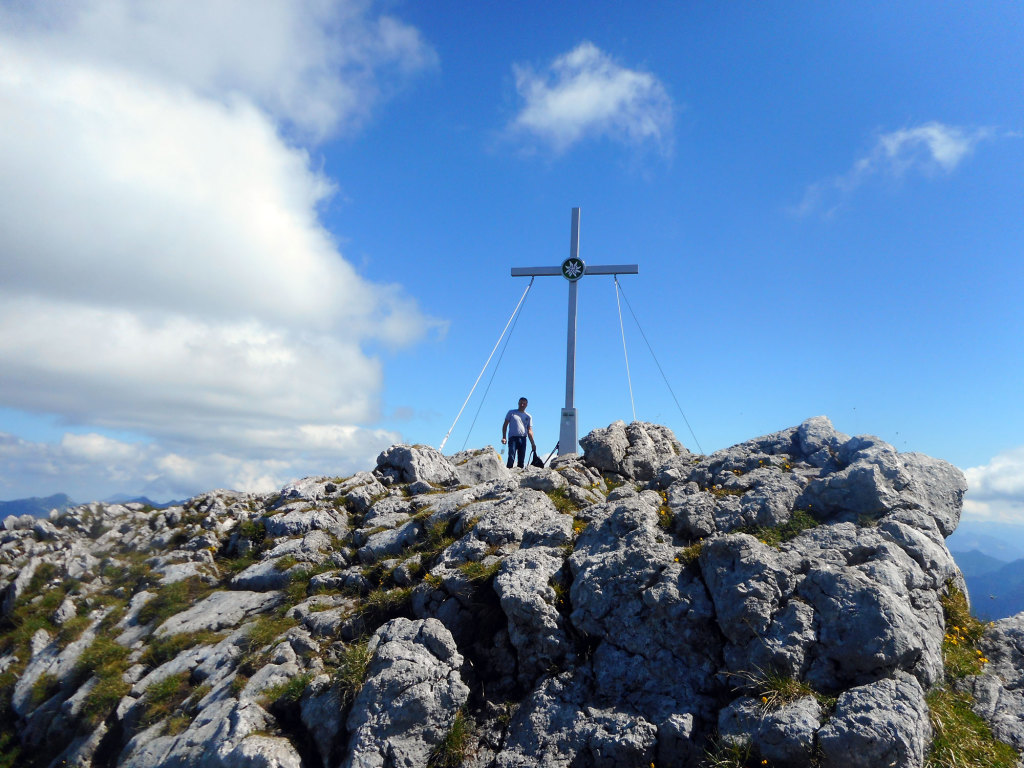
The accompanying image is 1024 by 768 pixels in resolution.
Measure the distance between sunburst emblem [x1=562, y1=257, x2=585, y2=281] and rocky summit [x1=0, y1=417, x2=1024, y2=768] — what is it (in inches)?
460

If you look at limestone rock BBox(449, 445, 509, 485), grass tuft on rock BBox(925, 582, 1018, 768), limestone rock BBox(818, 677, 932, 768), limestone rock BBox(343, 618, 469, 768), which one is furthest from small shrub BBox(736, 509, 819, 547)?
limestone rock BBox(449, 445, 509, 485)

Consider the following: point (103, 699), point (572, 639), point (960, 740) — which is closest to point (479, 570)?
point (572, 639)

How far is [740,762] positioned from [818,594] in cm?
302

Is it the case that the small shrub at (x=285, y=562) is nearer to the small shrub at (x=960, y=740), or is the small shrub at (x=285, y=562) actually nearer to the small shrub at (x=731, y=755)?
the small shrub at (x=731, y=755)

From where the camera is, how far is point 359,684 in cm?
988

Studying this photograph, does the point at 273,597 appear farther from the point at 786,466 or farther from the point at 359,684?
the point at 786,466

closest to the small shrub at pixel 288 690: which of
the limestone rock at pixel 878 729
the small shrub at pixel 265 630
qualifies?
the small shrub at pixel 265 630

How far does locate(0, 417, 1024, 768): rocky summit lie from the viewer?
27.7 feet

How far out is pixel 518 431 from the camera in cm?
2186

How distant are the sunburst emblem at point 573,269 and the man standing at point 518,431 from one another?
6501 millimetres

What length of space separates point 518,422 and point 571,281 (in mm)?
7287

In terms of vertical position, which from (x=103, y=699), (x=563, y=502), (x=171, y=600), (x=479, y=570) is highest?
(x=563, y=502)

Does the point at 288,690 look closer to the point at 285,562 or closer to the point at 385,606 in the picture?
the point at 385,606

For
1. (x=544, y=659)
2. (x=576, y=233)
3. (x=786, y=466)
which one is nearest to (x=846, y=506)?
(x=786, y=466)
